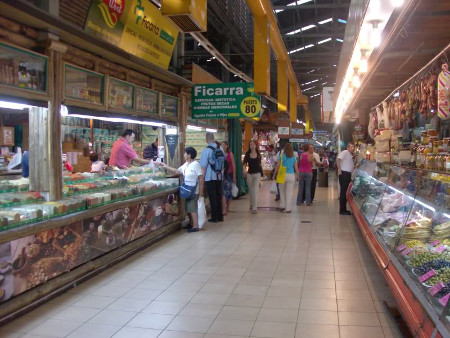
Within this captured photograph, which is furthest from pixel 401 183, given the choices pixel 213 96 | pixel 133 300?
pixel 213 96

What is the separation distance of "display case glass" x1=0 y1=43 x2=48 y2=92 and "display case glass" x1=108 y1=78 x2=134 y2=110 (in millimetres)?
1472

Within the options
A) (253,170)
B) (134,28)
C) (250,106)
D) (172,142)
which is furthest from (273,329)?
(250,106)

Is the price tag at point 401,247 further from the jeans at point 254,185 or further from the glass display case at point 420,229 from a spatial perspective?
the jeans at point 254,185

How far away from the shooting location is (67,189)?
4.99 meters

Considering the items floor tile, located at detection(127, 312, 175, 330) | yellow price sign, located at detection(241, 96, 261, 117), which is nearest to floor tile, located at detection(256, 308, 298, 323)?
floor tile, located at detection(127, 312, 175, 330)

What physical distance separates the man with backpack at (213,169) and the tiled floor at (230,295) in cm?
147

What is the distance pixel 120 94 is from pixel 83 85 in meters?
0.97

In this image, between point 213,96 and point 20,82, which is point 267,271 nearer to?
Result: point 20,82

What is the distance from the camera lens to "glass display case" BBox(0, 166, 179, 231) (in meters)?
4.06

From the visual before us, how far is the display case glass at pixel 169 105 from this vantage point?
761 centimetres

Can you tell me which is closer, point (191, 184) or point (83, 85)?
point (83, 85)

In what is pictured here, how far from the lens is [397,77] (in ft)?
24.1

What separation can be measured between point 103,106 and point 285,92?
737cm

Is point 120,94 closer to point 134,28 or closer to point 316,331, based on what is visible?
point 134,28
